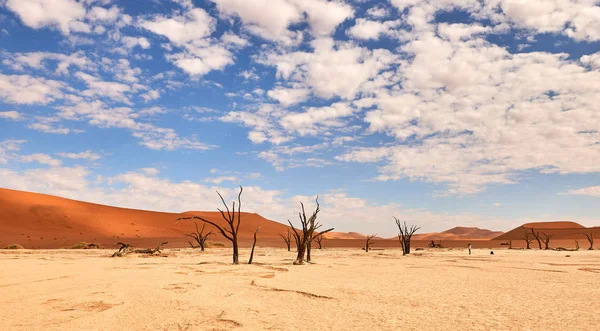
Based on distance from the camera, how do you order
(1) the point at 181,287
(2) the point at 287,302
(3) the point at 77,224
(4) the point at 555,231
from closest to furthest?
(2) the point at 287,302, (1) the point at 181,287, (3) the point at 77,224, (4) the point at 555,231

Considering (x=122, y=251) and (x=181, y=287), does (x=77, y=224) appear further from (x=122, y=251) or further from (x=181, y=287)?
(x=181, y=287)

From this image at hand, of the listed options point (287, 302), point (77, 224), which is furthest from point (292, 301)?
point (77, 224)

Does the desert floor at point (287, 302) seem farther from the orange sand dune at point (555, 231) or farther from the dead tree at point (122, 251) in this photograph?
the orange sand dune at point (555, 231)

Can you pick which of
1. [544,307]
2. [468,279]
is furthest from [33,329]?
[468,279]

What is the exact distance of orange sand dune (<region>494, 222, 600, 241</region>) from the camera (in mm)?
76006

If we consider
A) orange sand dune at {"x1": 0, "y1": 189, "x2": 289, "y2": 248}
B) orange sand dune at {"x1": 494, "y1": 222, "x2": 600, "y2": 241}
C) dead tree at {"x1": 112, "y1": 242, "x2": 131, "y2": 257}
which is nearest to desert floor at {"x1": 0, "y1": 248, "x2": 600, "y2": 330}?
dead tree at {"x1": 112, "y1": 242, "x2": 131, "y2": 257}

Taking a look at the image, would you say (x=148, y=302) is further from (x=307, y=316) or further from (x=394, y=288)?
(x=394, y=288)

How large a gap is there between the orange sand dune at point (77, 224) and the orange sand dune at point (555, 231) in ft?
161

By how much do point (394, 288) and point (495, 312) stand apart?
301 cm

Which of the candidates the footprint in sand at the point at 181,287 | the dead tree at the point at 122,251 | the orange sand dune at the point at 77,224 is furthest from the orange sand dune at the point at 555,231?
the footprint in sand at the point at 181,287

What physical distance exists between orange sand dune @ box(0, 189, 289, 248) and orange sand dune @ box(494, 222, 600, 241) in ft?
161

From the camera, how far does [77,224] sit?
182 feet

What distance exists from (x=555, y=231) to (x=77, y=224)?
299ft

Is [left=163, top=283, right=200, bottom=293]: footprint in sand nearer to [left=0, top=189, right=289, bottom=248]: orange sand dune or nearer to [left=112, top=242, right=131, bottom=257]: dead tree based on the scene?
[left=112, top=242, right=131, bottom=257]: dead tree
